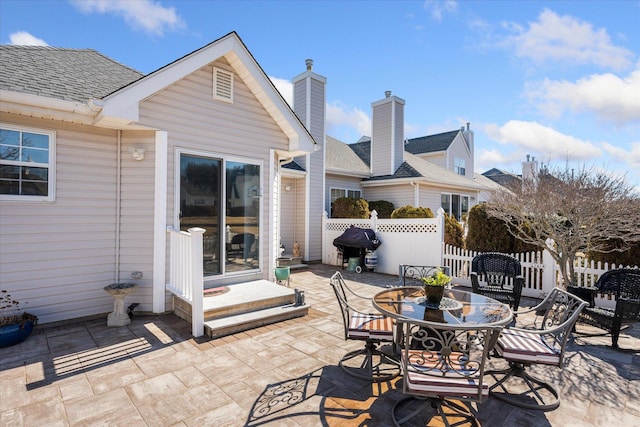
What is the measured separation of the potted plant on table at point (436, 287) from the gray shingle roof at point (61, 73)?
5427 mm

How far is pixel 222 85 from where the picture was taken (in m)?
5.79

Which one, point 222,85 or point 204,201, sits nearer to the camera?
point 204,201

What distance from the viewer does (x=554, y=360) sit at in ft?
9.01

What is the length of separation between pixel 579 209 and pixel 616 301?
1.61m

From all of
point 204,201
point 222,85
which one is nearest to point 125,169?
point 204,201

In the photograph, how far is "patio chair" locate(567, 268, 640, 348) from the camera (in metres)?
4.04

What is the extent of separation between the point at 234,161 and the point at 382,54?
627cm

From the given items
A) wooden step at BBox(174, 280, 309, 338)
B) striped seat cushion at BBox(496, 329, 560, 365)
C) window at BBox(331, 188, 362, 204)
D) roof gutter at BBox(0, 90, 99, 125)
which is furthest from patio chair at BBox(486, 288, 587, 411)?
window at BBox(331, 188, 362, 204)

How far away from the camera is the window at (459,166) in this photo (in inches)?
777

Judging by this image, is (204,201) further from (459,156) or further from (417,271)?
(459,156)

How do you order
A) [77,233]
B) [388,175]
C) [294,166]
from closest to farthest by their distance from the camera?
[77,233] → [294,166] → [388,175]

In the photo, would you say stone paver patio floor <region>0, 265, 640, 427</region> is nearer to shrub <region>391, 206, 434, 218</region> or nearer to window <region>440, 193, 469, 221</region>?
shrub <region>391, 206, 434, 218</region>

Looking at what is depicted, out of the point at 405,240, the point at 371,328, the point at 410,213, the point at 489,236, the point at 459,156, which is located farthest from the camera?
the point at 459,156

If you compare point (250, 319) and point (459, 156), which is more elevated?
point (459, 156)
